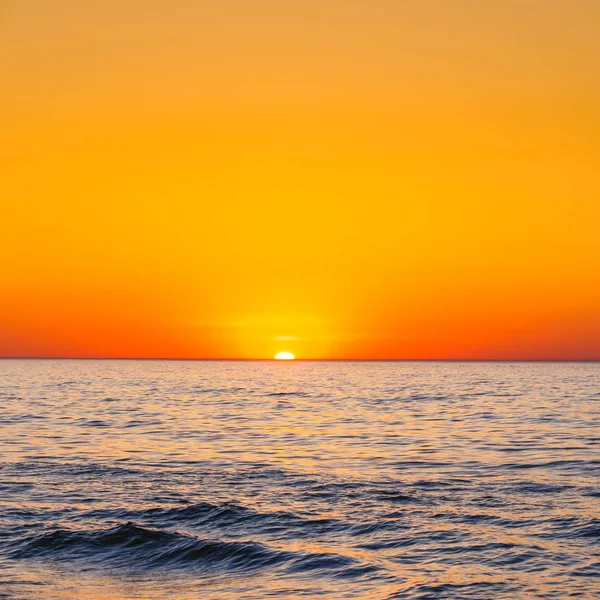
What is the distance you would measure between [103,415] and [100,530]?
35.7 meters

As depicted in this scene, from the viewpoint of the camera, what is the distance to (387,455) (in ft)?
112

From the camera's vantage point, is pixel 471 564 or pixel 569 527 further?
pixel 569 527

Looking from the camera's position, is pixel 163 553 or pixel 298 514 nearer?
pixel 163 553

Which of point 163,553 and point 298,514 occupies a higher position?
point 298,514

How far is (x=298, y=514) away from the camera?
72.4ft

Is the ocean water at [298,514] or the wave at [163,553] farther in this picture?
the wave at [163,553]

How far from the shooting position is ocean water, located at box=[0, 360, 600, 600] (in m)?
16.1

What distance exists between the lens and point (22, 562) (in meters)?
17.8

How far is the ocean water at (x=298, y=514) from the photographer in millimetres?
16141

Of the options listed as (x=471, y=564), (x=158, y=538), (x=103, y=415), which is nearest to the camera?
(x=471, y=564)

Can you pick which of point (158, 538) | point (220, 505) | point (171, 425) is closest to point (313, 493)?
point (220, 505)

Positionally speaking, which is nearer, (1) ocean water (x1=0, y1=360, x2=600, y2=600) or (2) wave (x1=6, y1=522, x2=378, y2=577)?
(1) ocean water (x1=0, y1=360, x2=600, y2=600)

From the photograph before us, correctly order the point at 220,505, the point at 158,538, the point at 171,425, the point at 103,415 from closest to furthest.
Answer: the point at 158,538 → the point at 220,505 → the point at 171,425 → the point at 103,415

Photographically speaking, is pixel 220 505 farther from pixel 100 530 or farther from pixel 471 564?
pixel 471 564
